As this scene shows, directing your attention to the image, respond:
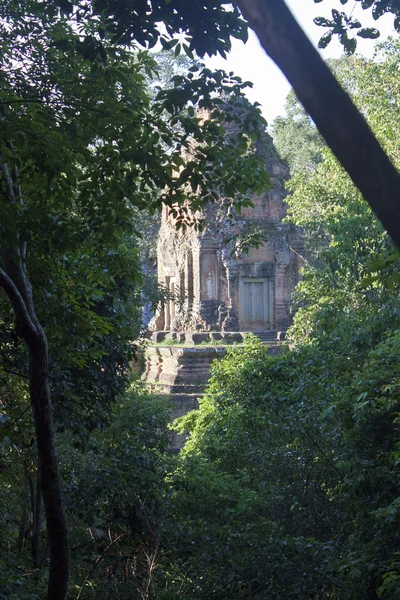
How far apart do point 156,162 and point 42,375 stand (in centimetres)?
144

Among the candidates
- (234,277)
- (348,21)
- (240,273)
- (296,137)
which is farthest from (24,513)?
(296,137)

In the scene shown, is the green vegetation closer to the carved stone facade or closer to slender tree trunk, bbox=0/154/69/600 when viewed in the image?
slender tree trunk, bbox=0/154/69/600

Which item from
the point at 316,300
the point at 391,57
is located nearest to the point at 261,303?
the point at 316,300

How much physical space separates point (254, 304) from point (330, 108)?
73.9 feet

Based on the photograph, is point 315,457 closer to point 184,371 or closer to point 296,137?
point 184,371

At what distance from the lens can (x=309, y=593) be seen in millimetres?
6887

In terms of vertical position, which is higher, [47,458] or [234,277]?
[234,277]

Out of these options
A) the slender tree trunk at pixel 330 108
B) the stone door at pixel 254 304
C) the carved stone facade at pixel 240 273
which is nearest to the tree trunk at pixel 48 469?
the slender tree trunk at pixel 330 108

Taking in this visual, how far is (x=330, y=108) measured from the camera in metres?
1.87

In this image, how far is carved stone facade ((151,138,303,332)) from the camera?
2347 centimetres

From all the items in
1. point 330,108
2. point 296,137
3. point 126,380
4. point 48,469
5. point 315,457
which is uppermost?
point 296,137

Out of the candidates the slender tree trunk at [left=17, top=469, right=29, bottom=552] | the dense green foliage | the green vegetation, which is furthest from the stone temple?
the slender tree trunk at [left=17, top=469, right=29, bottom=552]

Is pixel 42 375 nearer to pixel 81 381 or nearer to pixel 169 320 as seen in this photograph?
pixel 81 381

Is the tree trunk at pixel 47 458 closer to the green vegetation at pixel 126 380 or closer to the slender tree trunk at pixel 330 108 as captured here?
the green vegetation at pixel 126 380
